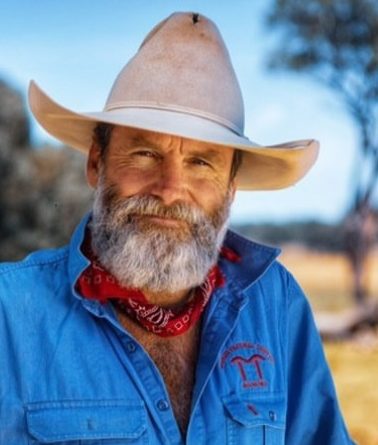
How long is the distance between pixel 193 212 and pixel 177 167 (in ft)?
0.46

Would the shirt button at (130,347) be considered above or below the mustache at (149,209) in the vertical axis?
below

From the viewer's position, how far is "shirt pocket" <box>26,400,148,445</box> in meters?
2.24

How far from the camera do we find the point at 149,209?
2561mm

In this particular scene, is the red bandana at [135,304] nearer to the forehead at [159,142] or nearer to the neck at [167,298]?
the neck at [167,298]

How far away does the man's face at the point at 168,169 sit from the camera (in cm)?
255

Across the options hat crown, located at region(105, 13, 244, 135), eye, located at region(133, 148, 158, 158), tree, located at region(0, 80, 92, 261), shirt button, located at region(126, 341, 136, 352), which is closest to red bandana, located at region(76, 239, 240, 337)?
shirt button, located at region(126, 341, 136, 352)

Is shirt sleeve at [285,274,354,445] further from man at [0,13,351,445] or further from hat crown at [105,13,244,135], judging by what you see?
hat crown at [105,13,244,135]

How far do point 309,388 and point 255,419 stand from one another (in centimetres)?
36

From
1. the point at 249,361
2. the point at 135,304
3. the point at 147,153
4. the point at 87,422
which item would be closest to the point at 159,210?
the point at 147,153

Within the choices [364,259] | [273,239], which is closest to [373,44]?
[364,259]

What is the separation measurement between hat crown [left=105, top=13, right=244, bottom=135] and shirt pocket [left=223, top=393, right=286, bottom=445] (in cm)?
82

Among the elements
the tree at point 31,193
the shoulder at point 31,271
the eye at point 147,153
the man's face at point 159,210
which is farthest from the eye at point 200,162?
the tree at point 31,193

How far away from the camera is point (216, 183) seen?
8.76 feet

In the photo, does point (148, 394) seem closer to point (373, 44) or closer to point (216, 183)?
point (216, 183)
